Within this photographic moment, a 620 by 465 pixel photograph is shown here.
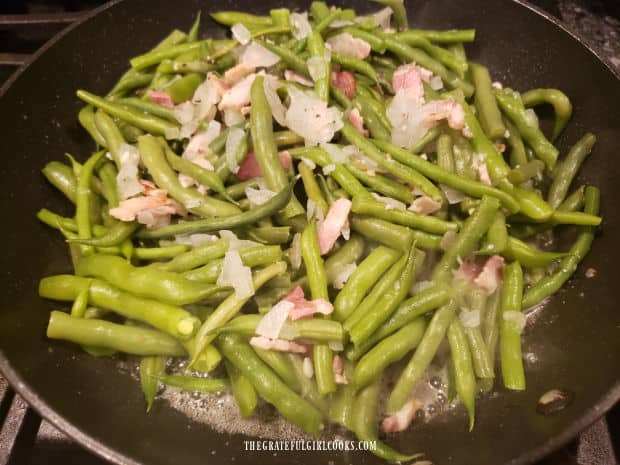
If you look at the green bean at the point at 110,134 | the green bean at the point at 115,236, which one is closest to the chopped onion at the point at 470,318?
the green bean at the point at 115,236

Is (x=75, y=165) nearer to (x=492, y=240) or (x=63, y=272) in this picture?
(x=63, y=272)

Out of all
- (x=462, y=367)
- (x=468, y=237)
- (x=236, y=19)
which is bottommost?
(x=462, y=367)

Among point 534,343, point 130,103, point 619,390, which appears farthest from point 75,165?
point 619,390

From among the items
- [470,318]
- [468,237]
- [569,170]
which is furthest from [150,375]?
[569,170]

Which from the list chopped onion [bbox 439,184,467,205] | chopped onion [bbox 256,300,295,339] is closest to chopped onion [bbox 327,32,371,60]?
chopped onion [bbox 439,184,467,205]

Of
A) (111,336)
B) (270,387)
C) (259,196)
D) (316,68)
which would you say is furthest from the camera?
(316,68)

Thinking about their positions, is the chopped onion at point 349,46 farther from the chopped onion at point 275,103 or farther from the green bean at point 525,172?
the green bean at point 525,172

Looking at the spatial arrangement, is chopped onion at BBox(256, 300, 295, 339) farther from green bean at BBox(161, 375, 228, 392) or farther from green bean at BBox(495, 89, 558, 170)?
green bean at BBox(495, 89, 558, 170)

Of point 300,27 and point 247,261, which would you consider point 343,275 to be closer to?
point 247,261
